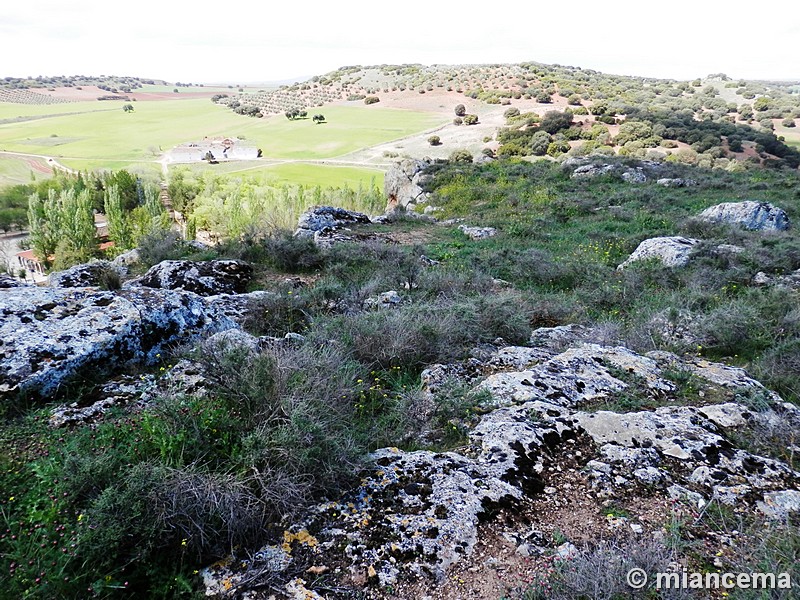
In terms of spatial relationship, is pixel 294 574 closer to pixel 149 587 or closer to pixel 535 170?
pixel 149 587

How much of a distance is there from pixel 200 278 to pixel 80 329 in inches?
170

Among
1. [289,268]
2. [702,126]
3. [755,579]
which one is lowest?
[289,268]

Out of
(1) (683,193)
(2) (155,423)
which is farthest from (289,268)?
(1) (683,193)

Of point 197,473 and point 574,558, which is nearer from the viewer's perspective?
point 574,558

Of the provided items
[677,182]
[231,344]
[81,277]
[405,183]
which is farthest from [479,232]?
[405,183]

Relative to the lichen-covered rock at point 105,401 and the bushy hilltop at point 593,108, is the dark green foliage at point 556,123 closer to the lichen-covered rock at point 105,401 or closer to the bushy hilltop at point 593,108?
the bushy hilltop at point 593,108

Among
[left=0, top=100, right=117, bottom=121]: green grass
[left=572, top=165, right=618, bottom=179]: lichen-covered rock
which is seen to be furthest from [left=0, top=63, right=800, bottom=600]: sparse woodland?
[left=0, top=100, right=117, bottom=121]: green grass

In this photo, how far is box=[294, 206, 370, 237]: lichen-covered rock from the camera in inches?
618

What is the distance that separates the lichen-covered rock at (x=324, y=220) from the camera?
51.5 ft

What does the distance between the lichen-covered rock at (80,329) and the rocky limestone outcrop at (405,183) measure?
2067cm

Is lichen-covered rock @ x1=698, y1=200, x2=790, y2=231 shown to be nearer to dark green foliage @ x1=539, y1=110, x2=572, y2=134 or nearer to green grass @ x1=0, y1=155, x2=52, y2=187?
dark green foliage @ x1=539, y1=110, x2=572, y2=134

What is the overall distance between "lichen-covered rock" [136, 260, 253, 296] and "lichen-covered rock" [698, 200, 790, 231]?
45.6 ft

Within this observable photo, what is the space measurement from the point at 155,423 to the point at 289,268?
25.6 ft

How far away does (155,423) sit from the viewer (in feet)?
9.15
